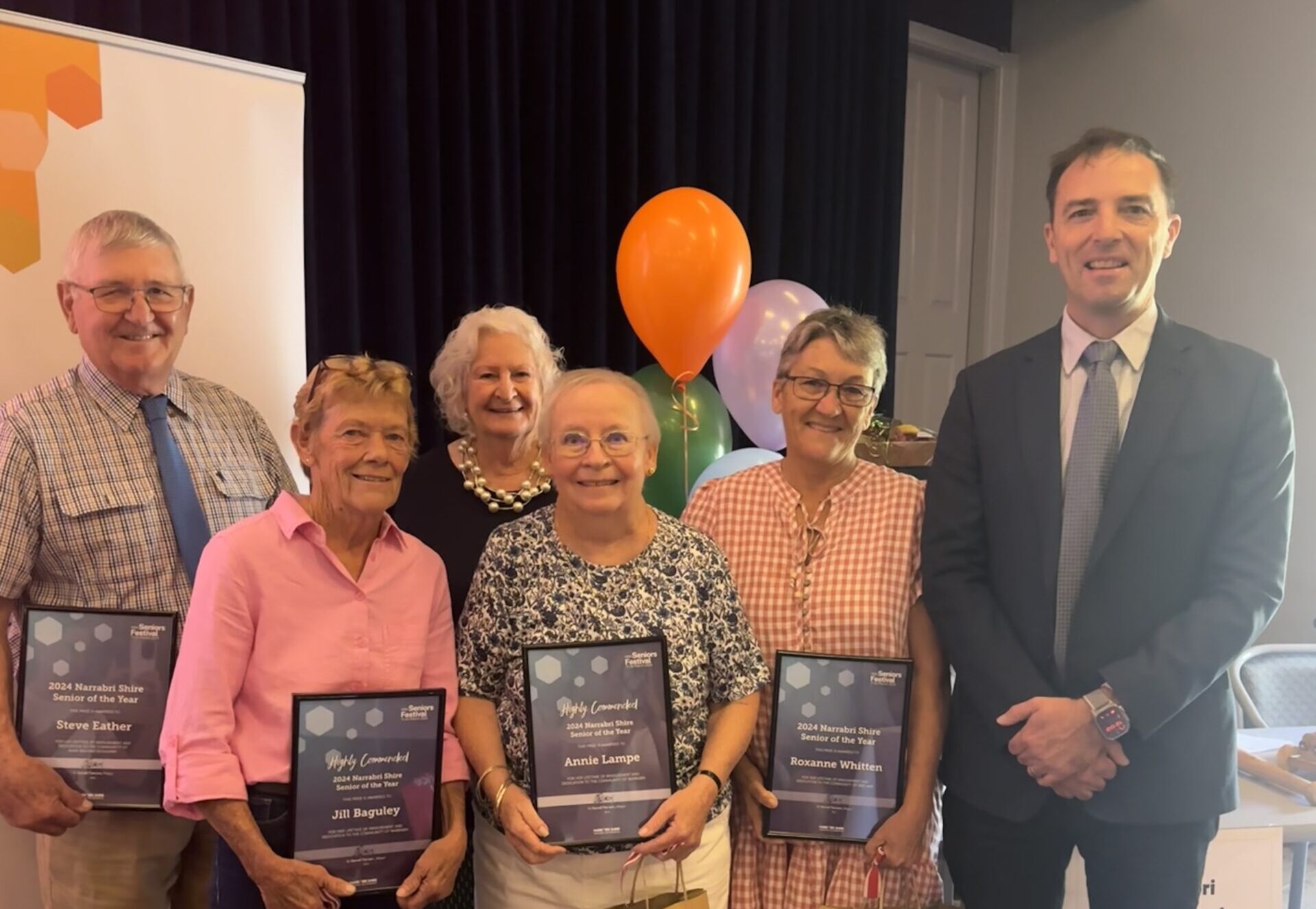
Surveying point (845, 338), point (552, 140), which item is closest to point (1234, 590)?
point (845, 338)

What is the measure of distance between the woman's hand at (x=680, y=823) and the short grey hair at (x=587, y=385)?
0.57 meters

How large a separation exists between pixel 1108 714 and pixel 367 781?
1149 mm

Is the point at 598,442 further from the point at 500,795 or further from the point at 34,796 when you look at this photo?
the point at 34,796

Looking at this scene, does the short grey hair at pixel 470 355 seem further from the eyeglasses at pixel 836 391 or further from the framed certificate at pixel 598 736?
the framed certificate at pixel 598 736

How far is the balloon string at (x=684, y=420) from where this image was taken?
10.2ft

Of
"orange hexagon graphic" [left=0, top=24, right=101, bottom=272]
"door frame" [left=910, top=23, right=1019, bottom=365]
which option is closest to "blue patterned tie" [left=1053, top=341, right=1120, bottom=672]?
"orange hexagon graphic" [left=0, top=24, right=101, bottom=272]

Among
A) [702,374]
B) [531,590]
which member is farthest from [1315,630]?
[531,590]

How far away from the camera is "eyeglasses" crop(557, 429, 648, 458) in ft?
5.21

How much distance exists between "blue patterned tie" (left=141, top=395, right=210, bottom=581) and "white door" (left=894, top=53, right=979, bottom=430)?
3916mm

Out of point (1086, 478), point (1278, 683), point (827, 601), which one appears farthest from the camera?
point (1278, 683)

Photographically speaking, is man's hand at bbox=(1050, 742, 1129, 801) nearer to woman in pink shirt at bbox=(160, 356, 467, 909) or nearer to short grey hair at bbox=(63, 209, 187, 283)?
woman in pink shirt at bbox=(160, 356, 467, 909)

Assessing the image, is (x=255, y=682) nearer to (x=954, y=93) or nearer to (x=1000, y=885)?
(x=1000, y=885)

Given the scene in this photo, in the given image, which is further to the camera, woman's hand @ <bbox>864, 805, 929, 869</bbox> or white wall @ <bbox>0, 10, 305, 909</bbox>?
white wall @ <bbox>0, 10, 305, 909</bbox>

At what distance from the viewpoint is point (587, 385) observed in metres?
1.63
